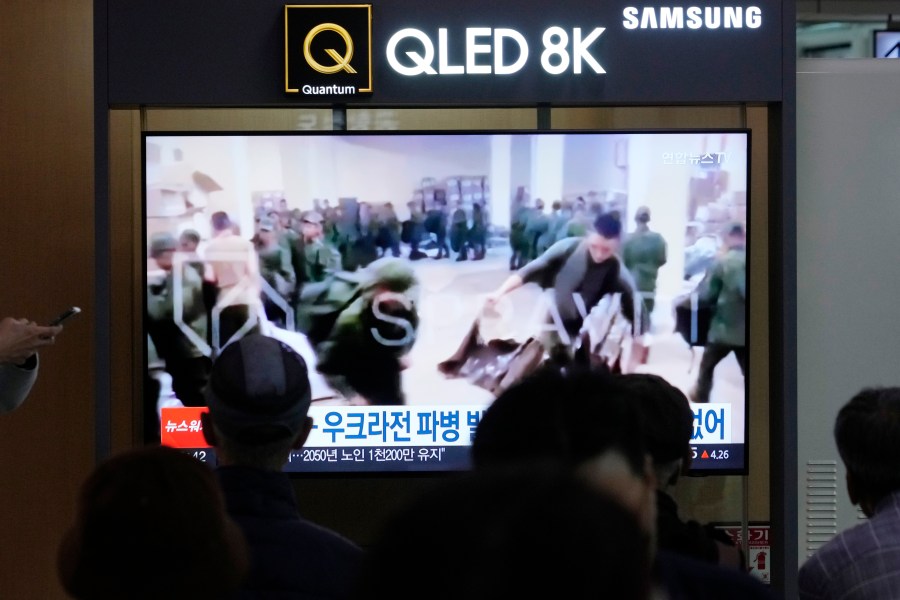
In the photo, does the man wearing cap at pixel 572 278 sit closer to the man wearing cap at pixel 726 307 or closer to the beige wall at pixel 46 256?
the man wearing cap at pixel 726 307

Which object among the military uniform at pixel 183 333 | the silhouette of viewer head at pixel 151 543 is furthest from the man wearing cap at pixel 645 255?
the silhouette of viewer head at pixel 151 543

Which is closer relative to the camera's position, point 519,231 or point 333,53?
point 333,53

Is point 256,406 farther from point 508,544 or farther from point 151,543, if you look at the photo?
point 508,544

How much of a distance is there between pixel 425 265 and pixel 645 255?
30.8 inches

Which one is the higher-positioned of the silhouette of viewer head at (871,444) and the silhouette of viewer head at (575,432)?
the silhouette of viewer head at (575,432)

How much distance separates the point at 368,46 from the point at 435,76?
0.26 meters

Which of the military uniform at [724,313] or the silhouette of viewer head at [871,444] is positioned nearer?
the silhouette of viewer head at [871,444]

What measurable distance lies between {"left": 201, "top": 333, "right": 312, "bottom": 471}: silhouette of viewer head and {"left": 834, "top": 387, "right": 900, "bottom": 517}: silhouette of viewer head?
3.38 feet

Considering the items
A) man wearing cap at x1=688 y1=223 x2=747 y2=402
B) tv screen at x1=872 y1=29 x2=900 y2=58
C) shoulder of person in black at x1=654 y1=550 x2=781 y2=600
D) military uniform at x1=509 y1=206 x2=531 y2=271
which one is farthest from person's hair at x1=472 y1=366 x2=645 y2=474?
tv screen at x1=872 y1=29 x2=900 y2=58

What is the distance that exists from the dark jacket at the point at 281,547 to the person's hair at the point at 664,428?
65cm

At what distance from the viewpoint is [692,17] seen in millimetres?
4391

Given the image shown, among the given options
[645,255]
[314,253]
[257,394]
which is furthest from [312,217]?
[257,394]

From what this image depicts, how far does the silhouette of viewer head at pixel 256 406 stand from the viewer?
213 centimetres

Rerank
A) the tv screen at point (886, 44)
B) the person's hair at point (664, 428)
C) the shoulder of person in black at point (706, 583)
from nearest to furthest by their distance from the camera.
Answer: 1. the shoulder of person in black at point (706, 583)
2. the person's hair at point (664, 428)
3. the tv screen at point (886, 44)
